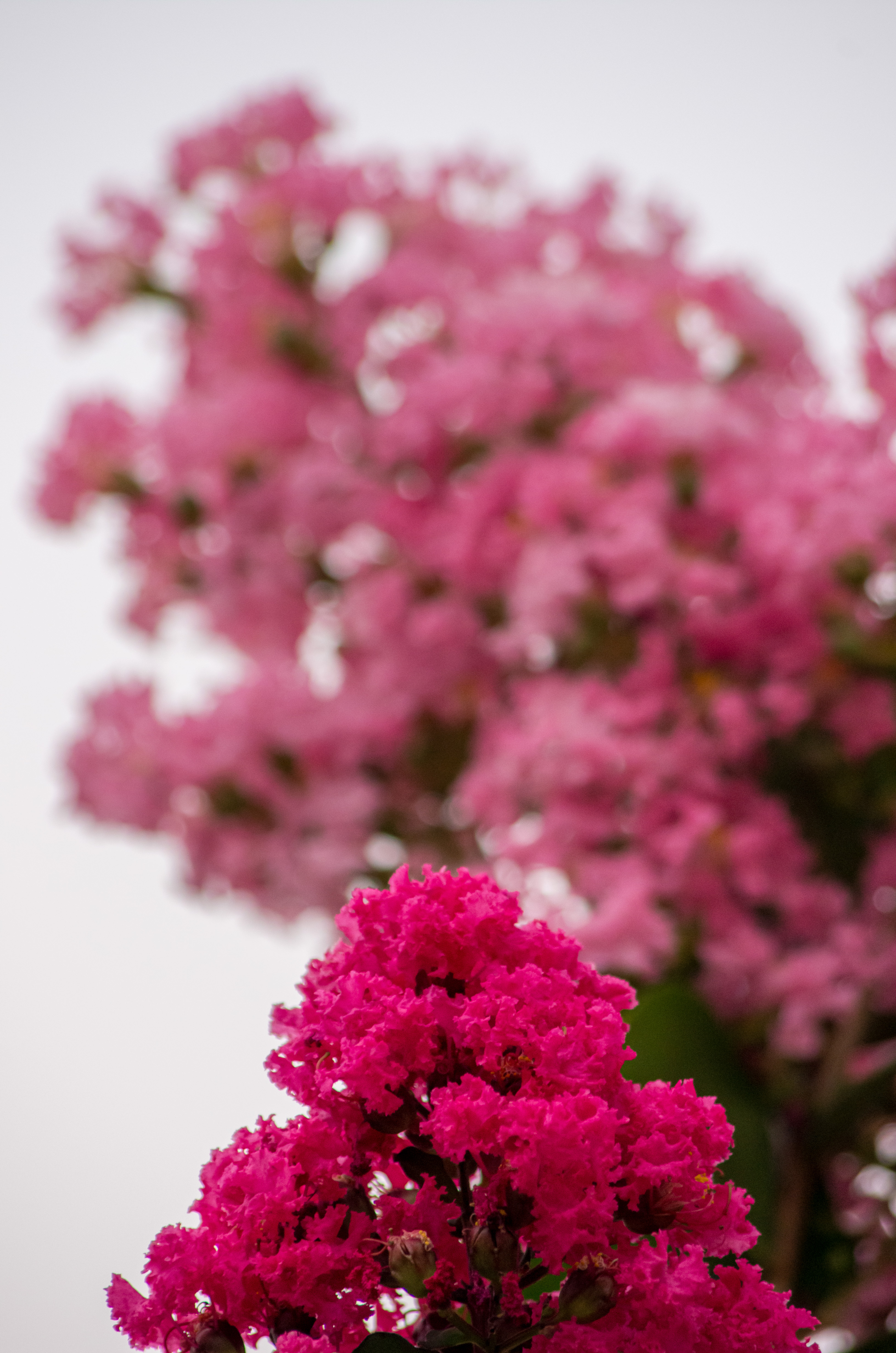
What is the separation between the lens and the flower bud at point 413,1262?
38cm

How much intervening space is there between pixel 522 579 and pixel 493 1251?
2.21ft

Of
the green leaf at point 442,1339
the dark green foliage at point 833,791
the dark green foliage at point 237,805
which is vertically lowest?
the green leaf at point 442,1339

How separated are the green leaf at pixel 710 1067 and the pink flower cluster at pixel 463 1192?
36cm

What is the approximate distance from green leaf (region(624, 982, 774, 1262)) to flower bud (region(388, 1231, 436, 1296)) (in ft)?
1.26

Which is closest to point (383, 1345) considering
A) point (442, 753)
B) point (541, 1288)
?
point (541, 1288)

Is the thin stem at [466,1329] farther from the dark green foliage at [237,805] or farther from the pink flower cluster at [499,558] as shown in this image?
the dark green foliage at [237,805]

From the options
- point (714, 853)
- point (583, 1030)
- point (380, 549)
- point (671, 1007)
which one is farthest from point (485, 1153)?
point (380, 549)

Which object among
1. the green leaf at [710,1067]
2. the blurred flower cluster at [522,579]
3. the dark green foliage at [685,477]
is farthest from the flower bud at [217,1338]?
the dark green foliage at [685,477]

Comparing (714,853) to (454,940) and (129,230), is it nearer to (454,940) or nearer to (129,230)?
(454,940)

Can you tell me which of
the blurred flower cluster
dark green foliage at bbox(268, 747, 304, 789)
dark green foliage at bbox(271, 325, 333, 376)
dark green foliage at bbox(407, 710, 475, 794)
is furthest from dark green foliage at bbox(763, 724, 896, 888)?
dark green foliage at bbox(271, 325, 333, 376)

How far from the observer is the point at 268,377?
1.23 m

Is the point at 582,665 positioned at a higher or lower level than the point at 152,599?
lower

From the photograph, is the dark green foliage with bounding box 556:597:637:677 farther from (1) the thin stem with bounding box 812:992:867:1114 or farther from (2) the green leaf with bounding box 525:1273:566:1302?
(2) the green leaf with bounding box 525:1273:566:1302

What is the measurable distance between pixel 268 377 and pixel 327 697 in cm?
31
